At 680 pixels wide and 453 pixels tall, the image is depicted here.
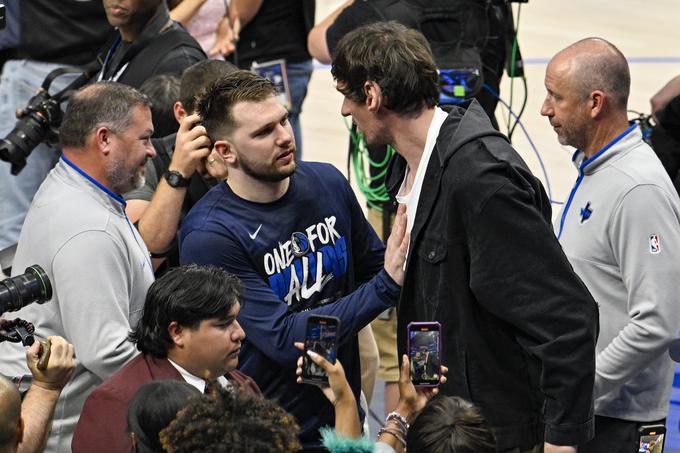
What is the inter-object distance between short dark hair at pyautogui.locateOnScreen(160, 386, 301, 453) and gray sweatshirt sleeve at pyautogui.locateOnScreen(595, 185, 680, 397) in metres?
1.67

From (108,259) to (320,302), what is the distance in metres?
0.73

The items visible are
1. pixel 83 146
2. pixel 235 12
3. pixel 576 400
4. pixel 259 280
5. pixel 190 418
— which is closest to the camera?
pixel 190 418

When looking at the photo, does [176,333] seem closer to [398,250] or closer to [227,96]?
[398,250]

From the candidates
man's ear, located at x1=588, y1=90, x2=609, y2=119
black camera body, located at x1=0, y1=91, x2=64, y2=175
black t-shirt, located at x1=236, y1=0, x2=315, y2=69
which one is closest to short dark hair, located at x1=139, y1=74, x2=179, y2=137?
black camera body, located at x1=0, y1=91, x2=64, y2=175

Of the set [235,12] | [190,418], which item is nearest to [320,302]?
[190,418]

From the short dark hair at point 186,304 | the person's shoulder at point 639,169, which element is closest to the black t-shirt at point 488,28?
the person's shoulder at point 639,169

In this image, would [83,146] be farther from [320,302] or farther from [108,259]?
[320,302]

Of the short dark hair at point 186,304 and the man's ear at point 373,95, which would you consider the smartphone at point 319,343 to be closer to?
the short dark hair at point 186,304

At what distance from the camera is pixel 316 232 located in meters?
4.12

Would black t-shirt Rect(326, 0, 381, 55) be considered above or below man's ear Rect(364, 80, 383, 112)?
below

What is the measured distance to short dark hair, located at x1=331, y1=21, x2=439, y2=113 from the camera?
3809 millimetres

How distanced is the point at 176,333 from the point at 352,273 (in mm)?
781

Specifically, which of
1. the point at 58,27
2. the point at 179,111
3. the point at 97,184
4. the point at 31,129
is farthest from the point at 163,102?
the point at 58,27

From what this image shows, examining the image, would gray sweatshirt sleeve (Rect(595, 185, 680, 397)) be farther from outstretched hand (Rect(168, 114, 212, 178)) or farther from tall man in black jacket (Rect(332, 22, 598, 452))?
outstretched hand (Rect(168, 114, 212, 178))
